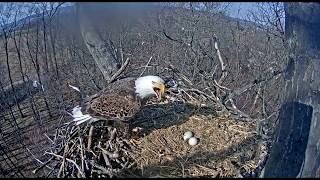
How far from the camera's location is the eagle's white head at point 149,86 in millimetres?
2879

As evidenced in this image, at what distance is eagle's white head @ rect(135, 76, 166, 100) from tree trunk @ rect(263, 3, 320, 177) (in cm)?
125

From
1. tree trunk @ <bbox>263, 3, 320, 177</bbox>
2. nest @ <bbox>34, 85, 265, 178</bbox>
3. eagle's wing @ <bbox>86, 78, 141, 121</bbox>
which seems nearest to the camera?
tree trunk @ <bbox>263, 3, 320, 177</bbox>

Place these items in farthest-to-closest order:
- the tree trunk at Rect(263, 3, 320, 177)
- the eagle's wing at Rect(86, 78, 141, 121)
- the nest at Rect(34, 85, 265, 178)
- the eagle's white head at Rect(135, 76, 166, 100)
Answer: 1. the eagle's white head at Rect(135, 76, 166, 100)
2. the eagle's wing at Rect(86, 78, 141, 121)
3. the nest at Rect(34, 85, 265, 178)
4. the tree trunk at Rect(263, 3, 320, 177)

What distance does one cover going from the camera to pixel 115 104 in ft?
9.02

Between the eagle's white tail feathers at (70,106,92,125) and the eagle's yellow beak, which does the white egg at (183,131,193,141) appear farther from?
the eagle's white tail feathers at (70,106,92,125)

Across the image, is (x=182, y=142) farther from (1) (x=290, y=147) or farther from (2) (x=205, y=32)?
(2) (x=205, y=32)

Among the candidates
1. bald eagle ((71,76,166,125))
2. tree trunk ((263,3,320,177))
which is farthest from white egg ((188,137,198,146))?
tree trunk ((263,3,320,177))

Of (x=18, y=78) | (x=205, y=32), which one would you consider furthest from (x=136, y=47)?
(x=18, y=78)

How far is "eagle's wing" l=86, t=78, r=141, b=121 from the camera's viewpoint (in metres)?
2.72

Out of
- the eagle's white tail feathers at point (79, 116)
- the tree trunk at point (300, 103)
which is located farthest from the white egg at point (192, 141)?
the tree trunk at point (300, 103)

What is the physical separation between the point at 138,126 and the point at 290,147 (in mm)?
1550

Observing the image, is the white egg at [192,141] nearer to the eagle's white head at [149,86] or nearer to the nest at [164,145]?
the nest at [164,145]

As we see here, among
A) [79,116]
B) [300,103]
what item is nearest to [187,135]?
[79,116]

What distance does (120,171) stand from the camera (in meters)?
2.49
